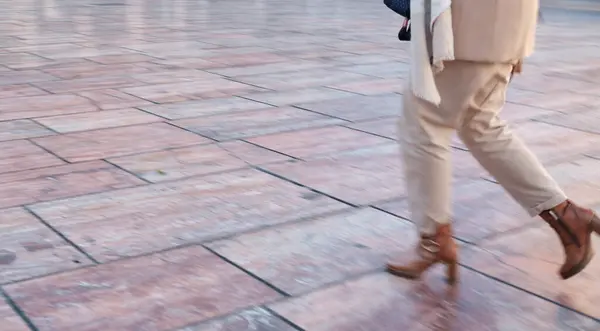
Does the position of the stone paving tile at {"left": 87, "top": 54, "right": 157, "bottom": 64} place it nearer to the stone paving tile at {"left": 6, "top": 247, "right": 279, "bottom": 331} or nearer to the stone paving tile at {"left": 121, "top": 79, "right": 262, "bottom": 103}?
the stone paving tile at {"left": 121, "top": 79, "right": 262, "bottom": 103}

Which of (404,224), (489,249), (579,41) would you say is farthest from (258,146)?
(579,41)

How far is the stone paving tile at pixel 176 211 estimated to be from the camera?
2.35m

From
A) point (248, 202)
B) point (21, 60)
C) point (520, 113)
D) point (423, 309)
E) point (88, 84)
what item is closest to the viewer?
point (423, 309)

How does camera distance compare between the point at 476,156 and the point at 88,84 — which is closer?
the point at 476,156

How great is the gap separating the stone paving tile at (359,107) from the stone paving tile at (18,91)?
1.38m

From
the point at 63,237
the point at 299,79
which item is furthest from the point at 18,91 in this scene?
the point at 63,237

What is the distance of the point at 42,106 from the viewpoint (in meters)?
4.05

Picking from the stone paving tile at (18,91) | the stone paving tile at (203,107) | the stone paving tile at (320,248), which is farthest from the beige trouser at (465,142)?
the stone paving tile at (18,91)

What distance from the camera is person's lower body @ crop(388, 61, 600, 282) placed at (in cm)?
190

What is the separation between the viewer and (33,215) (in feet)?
8.26

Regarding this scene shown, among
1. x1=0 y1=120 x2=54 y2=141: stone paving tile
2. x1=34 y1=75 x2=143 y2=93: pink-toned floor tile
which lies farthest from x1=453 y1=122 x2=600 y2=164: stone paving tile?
x1=34 y1=75 x2=143 y2=93: pink-toned floor tile

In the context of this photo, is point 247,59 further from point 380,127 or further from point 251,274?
point 251,274

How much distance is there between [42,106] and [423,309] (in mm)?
2653

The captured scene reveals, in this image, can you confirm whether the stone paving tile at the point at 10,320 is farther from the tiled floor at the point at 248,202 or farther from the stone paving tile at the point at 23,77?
the stone paving tile at the point at 23,77
